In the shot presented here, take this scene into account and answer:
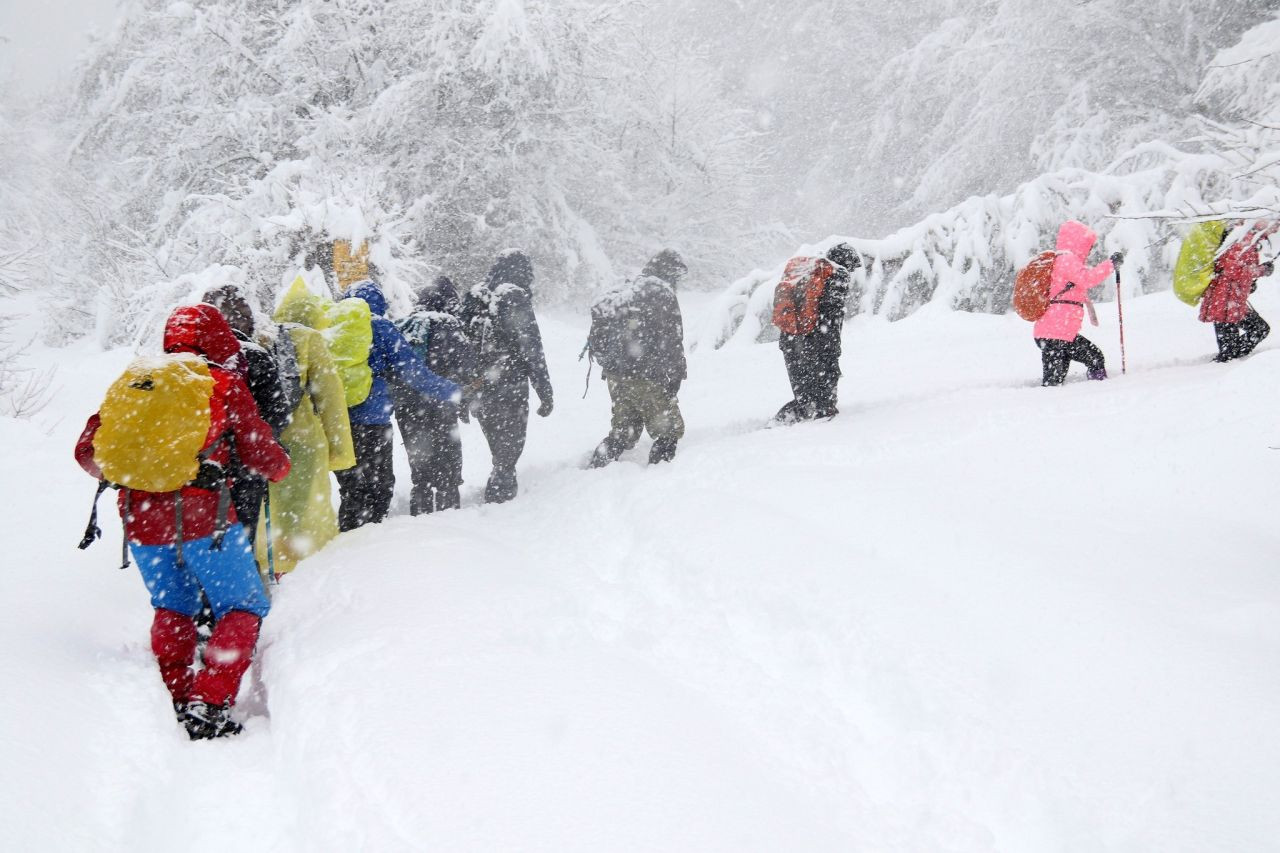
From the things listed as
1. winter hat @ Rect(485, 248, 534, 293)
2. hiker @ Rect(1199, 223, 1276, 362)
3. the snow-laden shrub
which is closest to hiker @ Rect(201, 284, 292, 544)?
winter hat @ Rect(485, 248, 534, 293)

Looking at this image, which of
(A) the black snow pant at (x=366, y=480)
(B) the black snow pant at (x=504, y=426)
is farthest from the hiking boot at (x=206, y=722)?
(B) the black snow pant at (x=504, y=426)

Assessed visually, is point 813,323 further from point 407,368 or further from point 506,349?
point 407,368

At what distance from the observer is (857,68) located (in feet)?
82.6

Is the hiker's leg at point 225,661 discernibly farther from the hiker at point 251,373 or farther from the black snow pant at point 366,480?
the black snow pant at point 366,480

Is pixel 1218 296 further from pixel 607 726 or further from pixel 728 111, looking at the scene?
pixel 728 111

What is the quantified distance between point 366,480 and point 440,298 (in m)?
1.62

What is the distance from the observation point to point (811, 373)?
680cm

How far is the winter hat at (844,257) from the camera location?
6.87 m

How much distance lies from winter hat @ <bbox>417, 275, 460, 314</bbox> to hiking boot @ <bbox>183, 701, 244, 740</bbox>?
3.48 metres

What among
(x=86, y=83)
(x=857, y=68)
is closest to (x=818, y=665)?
(x=86, y=83)

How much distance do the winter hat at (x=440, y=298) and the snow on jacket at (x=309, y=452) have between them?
4.78 ft

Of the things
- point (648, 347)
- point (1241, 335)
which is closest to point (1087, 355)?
point (1241, 335)

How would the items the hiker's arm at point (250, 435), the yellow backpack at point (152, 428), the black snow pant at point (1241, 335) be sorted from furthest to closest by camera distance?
the black snow pant at point (1241, 335) < the hiker's arm at point (250, 435) < the yellow backpack at point (152, 428)

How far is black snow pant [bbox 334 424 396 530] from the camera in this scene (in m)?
4.76
